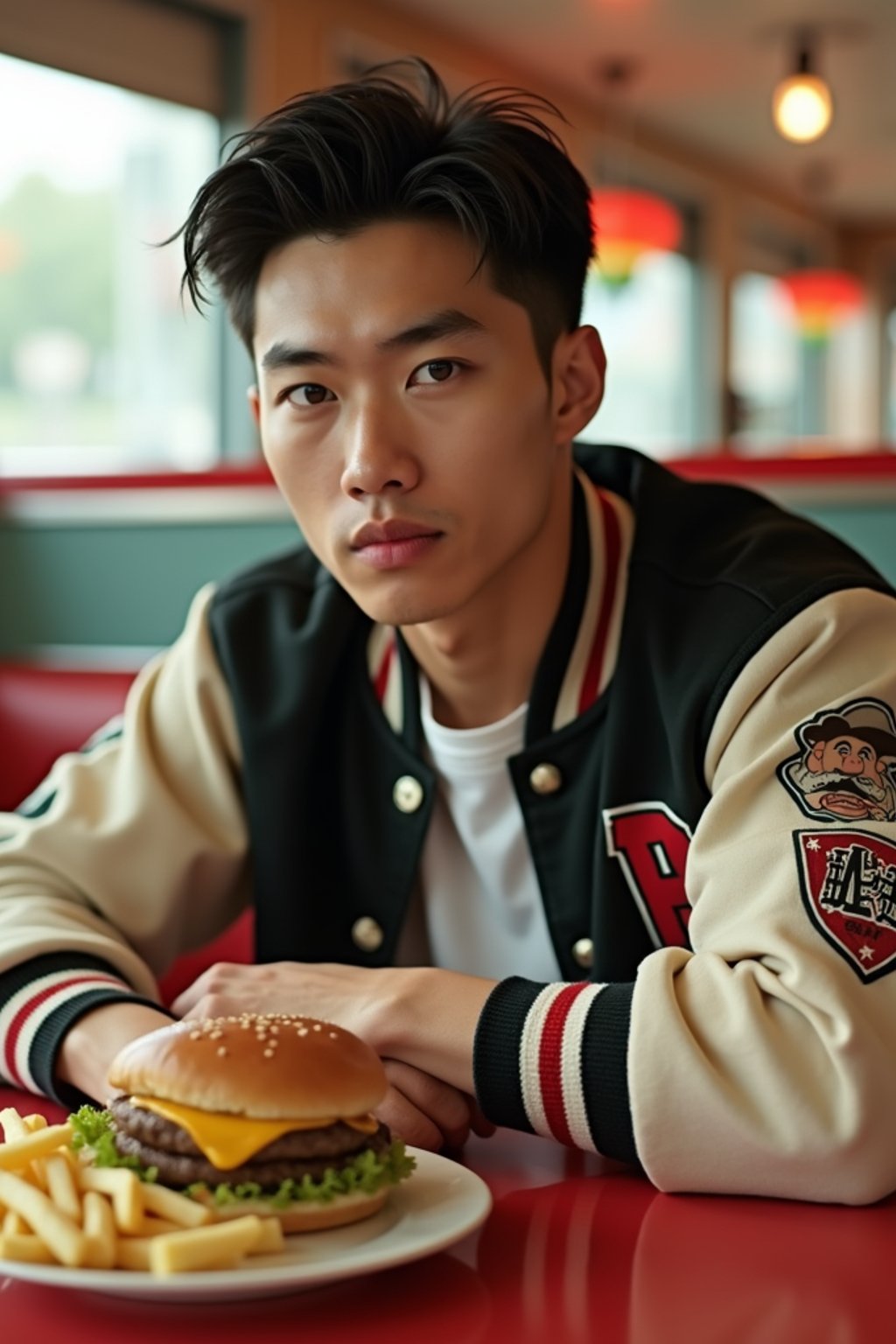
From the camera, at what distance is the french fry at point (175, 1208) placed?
0.94 metres

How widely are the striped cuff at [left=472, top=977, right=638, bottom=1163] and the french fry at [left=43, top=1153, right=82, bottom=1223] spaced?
352mm

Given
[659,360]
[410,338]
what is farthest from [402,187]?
[659,360]

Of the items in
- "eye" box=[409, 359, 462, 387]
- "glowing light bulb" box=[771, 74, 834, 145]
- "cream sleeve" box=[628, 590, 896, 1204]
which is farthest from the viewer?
"glowing light bulb" box=[771, 74, 834, 145]

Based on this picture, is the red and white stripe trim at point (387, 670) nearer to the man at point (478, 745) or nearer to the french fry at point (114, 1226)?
the man at point (478, 745)

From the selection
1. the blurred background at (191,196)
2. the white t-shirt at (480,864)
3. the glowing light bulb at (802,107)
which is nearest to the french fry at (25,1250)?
the white t-shirt at (480,864)

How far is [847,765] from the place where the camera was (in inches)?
53.1

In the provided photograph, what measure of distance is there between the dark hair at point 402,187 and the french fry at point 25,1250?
92 cm

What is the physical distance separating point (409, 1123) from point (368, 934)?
52 centimetres

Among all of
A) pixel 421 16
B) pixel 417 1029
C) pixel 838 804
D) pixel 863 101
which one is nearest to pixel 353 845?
pixel 417 1029

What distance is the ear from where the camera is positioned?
66.0 inches

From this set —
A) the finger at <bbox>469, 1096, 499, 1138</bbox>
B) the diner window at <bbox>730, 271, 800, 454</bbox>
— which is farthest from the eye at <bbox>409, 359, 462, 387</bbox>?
the diner window at <bbox>730, 271, 800, 454</bbox>

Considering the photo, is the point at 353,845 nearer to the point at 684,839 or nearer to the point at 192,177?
the point at 684,839

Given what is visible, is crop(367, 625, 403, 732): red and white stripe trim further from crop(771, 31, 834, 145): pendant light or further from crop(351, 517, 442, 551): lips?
crop(771, 31, 834, 145): pendant light

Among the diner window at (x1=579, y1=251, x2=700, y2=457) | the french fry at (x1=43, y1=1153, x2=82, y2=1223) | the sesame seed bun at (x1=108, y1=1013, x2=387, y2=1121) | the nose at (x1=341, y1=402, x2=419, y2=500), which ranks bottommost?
the french fry at (x1=43, y1=1153, x2=82, y2=1223)
